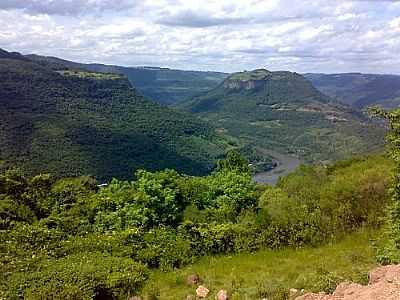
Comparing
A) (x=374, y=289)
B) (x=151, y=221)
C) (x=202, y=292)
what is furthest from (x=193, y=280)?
(x=151, y=221)

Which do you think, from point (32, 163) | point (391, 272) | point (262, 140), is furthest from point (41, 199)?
point (262, 140)

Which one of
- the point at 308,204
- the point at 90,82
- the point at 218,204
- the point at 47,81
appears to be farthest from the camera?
the point at 90,82

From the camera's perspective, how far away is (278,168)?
135 meters

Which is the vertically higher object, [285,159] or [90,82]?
[90,82]

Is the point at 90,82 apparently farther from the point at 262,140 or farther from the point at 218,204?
the point at 218,204

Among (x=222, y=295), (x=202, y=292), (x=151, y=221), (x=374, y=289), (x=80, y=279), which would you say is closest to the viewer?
(x=374, y=289)

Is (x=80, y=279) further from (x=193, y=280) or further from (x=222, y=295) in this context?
(x=222, y=295)

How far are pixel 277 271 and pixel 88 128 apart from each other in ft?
357

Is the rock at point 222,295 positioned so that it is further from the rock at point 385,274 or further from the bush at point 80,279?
the rock at point 385,274

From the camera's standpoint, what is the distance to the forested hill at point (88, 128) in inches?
3457

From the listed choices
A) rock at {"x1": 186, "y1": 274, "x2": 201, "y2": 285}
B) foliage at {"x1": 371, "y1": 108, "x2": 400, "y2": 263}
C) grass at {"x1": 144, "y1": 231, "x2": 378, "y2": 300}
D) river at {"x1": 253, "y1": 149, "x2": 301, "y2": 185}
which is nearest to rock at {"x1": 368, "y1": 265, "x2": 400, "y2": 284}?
grass at {"x1": 144, "y1": 231, "x2": 378, "y2": 300}

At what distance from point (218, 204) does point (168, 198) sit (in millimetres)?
2149

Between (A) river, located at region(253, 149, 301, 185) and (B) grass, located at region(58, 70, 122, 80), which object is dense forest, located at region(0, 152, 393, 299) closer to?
(A) river, located at region(253, 149, 301, 185)

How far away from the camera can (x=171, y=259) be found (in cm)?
1176
